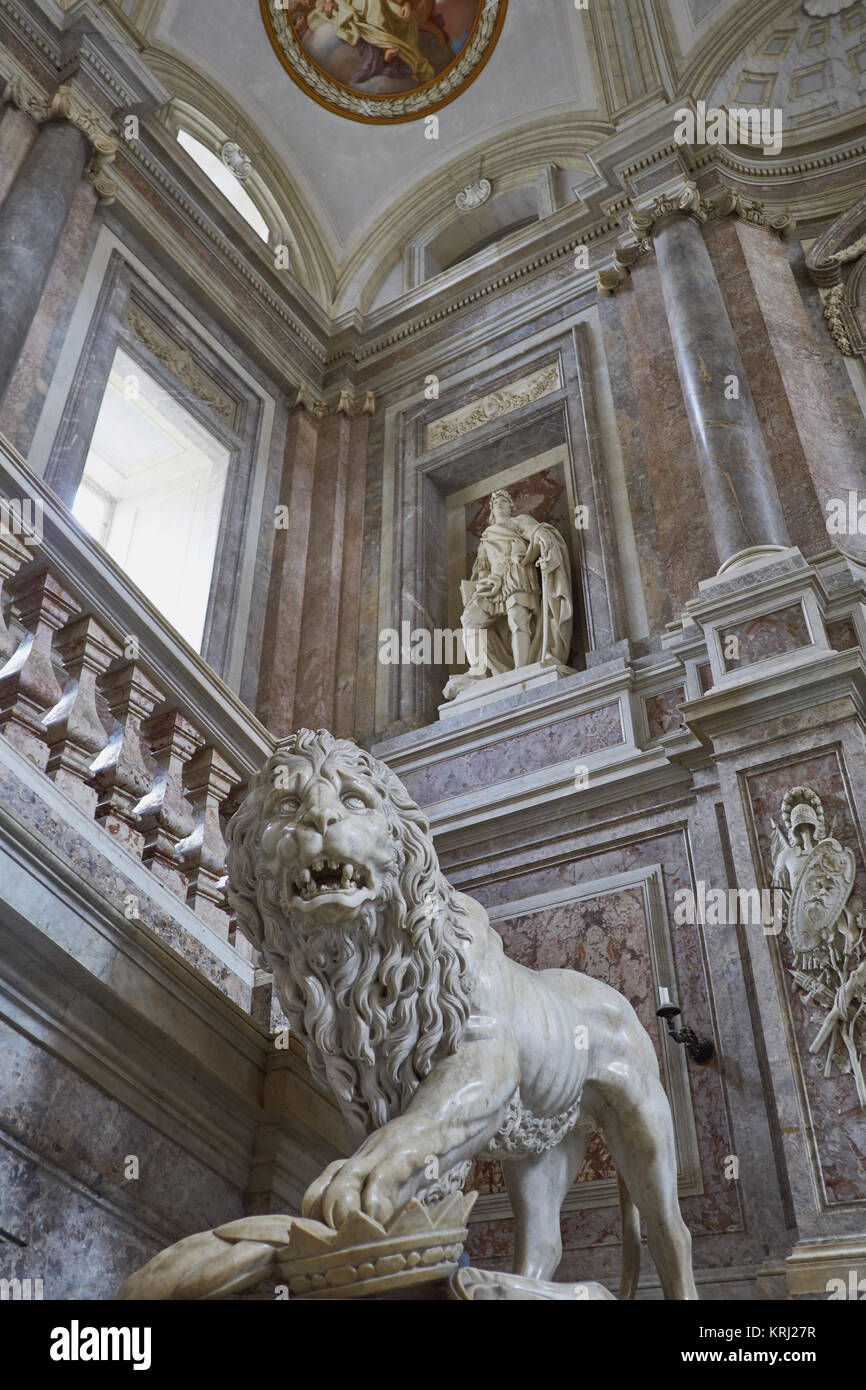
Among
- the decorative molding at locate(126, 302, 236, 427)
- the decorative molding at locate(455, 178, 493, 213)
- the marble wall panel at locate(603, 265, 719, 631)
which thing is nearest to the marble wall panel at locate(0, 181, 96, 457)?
the decorative molding at locate(126, 302, 236, 427)

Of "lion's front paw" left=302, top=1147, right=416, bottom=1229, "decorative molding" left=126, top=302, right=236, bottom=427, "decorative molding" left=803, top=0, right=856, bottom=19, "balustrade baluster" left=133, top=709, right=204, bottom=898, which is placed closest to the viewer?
"lion's front paw" left=302, top=1147, right=416, bottom=1229

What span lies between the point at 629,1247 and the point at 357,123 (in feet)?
36.3

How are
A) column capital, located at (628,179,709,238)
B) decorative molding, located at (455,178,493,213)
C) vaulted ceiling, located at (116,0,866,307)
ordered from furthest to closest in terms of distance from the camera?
decorative molding, located at (455,178,493,213) < vaulted ceiling, located at (116,0,866,307) < column capital, located at (628,179,709,238)

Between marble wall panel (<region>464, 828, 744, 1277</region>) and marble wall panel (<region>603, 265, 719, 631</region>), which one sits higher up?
marble wall panel (<region>603, 265, 719, 631</region>)

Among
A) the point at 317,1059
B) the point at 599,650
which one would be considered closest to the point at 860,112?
the point at 599,650

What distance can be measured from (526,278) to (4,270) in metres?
4.39

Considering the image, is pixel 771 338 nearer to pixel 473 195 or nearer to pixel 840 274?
pixel 840 274

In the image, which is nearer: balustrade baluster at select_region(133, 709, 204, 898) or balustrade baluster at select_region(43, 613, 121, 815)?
balustrade baluster at select_region(43, 613, 121, 815)

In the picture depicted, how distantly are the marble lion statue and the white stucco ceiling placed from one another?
991 centimetres

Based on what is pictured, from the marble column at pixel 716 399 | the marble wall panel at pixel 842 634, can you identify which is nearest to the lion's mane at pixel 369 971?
the marble wall panel at pixel 842 634

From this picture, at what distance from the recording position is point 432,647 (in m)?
8.96

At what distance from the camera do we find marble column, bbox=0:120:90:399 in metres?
7.39

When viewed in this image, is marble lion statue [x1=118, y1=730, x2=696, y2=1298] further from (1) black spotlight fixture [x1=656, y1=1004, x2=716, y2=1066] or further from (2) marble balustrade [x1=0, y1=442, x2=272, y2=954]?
(1) black spotlight fixture [x1=656, y1=1004, x2=716, y2=1066]

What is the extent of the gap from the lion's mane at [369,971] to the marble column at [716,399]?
446 cm
